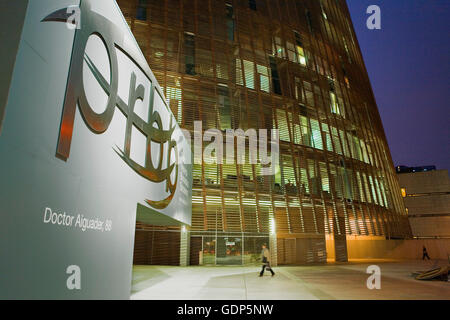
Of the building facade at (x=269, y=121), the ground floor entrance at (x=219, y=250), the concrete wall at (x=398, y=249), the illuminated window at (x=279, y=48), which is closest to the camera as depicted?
the ground floor entrance at (x=219, y=250)

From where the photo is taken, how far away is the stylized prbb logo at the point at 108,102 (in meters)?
3.94

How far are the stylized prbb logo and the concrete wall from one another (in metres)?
27.3

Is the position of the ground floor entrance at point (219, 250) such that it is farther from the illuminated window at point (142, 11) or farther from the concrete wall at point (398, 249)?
the concrete wall at point (398, 249)

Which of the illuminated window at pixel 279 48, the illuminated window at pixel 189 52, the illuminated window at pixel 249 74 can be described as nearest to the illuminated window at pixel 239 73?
the illuminated window at pixel 249 74

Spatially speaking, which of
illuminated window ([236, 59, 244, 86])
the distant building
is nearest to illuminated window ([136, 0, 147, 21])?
illuminated window ([236, 59, 244, 86])

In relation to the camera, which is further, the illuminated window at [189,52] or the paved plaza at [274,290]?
the illuminated window at [189,52]

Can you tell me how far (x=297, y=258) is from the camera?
19156 millimetres

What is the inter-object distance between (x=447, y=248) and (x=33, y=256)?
3534 cm

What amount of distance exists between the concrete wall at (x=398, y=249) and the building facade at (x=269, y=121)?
229 cm

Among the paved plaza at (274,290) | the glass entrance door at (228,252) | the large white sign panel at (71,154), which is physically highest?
the large white sign panel at (71,154)

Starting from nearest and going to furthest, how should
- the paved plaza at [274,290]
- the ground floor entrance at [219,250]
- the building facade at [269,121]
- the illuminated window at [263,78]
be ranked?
the paved plaza at [274,290] < the ground floor entrance at [219,250] < the building facade at [269,121] < the illuminated window at [263,78]

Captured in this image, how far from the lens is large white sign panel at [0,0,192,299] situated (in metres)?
3.04

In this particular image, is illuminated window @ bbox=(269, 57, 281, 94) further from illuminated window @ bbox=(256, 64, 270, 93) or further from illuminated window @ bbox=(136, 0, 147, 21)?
illuminated window @ bbox=(136, 0, 147, 21)

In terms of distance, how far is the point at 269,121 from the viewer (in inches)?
825
